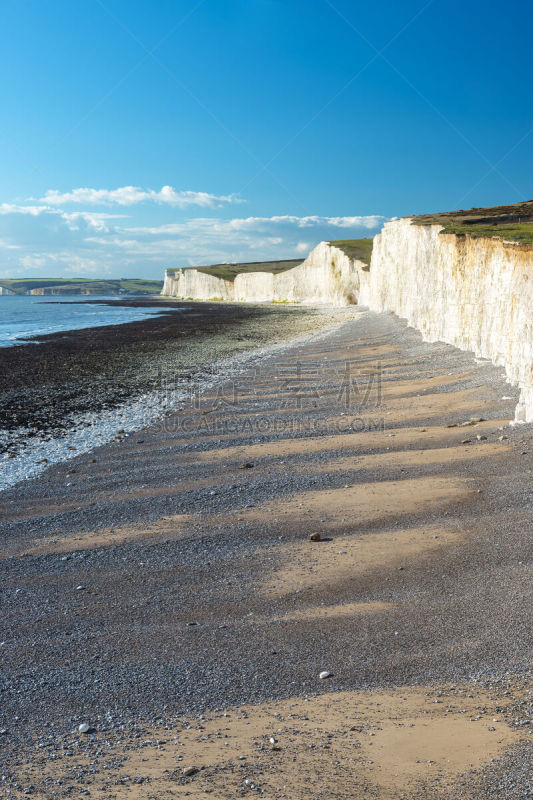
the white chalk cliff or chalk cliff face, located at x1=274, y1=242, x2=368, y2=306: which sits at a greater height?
chalk cliff face, located at x1=274, y1=242, x2=368, y2=306

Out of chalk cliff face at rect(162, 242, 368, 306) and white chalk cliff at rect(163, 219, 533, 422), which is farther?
chalk cliff face at rect(162, 242, 368, 306)

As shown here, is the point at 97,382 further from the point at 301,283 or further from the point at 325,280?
the point at 301,283

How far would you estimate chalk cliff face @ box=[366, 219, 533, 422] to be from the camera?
11453 mm

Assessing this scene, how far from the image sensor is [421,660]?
471 cm

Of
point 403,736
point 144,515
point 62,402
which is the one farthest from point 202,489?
point 62,402

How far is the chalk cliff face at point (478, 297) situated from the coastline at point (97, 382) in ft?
27.0

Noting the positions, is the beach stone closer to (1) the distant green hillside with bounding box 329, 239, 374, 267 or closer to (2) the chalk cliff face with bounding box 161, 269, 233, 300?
(1) the distant green hillside with bounding box 329, 239, 374, 267

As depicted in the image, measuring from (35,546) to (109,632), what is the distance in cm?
265

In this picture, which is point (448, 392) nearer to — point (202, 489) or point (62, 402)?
point (202, 489)

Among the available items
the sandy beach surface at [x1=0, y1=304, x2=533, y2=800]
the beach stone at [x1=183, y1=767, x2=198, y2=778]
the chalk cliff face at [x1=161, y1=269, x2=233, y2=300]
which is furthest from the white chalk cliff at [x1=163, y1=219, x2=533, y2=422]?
the chalk cliff face at [x1=161, y1=269, x2=233, y2=300]

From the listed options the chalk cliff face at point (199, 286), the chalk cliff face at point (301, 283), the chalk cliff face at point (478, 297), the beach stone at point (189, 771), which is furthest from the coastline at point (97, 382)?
the chalk cliff face at point (199, 286)

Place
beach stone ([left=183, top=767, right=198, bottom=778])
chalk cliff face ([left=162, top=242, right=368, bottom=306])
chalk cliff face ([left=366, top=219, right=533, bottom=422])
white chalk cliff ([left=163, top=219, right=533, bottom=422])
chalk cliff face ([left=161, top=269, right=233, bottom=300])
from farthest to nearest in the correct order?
chalk cliff face ([left=161, top=269, right=233, bottom=300]) < chalk cliff face ([left=162, top=242, right=368, bottom=306]) < white chalk cliff ([left=163, top=219, right=533, bottom=422]) < chalk cliff face ([left=366, top=219, right=533, bottom=422]) < beach stone ([left=183, top=767, right=198, bottom=778])

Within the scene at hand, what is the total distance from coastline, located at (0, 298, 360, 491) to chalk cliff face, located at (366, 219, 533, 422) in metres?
8.22

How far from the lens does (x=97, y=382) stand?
2295 cm
